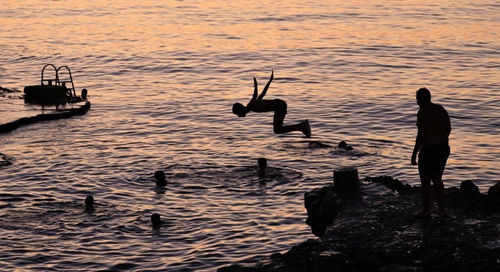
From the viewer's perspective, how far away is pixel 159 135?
34.8m

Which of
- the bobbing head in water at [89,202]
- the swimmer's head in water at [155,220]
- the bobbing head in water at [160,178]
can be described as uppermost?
the bobbing head in water at [160,178]

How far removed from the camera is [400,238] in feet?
52.9

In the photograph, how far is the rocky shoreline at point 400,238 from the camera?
1514 centimetres

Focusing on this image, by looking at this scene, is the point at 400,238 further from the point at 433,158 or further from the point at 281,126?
the point at 281,126

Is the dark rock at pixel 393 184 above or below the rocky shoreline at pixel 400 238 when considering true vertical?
above

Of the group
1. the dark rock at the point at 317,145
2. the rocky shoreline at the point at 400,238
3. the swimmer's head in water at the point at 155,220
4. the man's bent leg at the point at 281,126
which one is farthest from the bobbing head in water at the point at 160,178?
the rocky shoreline at the point at 400,238

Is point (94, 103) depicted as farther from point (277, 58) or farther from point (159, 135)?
point (277, 58)

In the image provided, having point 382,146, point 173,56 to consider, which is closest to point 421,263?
point 382,146

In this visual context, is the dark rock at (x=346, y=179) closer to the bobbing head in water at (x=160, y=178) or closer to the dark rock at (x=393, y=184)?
the dark rock at (x=393, y=184)

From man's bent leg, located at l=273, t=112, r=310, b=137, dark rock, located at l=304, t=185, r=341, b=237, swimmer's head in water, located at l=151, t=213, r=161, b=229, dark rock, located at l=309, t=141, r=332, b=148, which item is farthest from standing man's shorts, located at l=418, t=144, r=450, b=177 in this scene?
dark rock, located at l=309, t=141, r=332, b=148

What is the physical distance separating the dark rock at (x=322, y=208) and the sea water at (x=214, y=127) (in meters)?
1.35

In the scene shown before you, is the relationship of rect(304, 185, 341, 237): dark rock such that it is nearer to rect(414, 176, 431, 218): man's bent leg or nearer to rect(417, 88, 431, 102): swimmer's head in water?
rect(414, 176, 431, 218): man's bent leg

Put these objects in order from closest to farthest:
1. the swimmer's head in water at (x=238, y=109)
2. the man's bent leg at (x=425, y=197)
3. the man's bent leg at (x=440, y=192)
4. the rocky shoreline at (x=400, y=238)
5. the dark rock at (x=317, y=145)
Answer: the rocky shoreline at (x=400, y=238) → the man's bent leg at (x=440, y=192) → the man's bent leg at (x=425, y=197) → the swimmer's head in water at (x=238, y=109) → the dark rock at (x=317, y=145)

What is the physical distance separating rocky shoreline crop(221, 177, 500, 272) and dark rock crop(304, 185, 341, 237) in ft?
0.18
